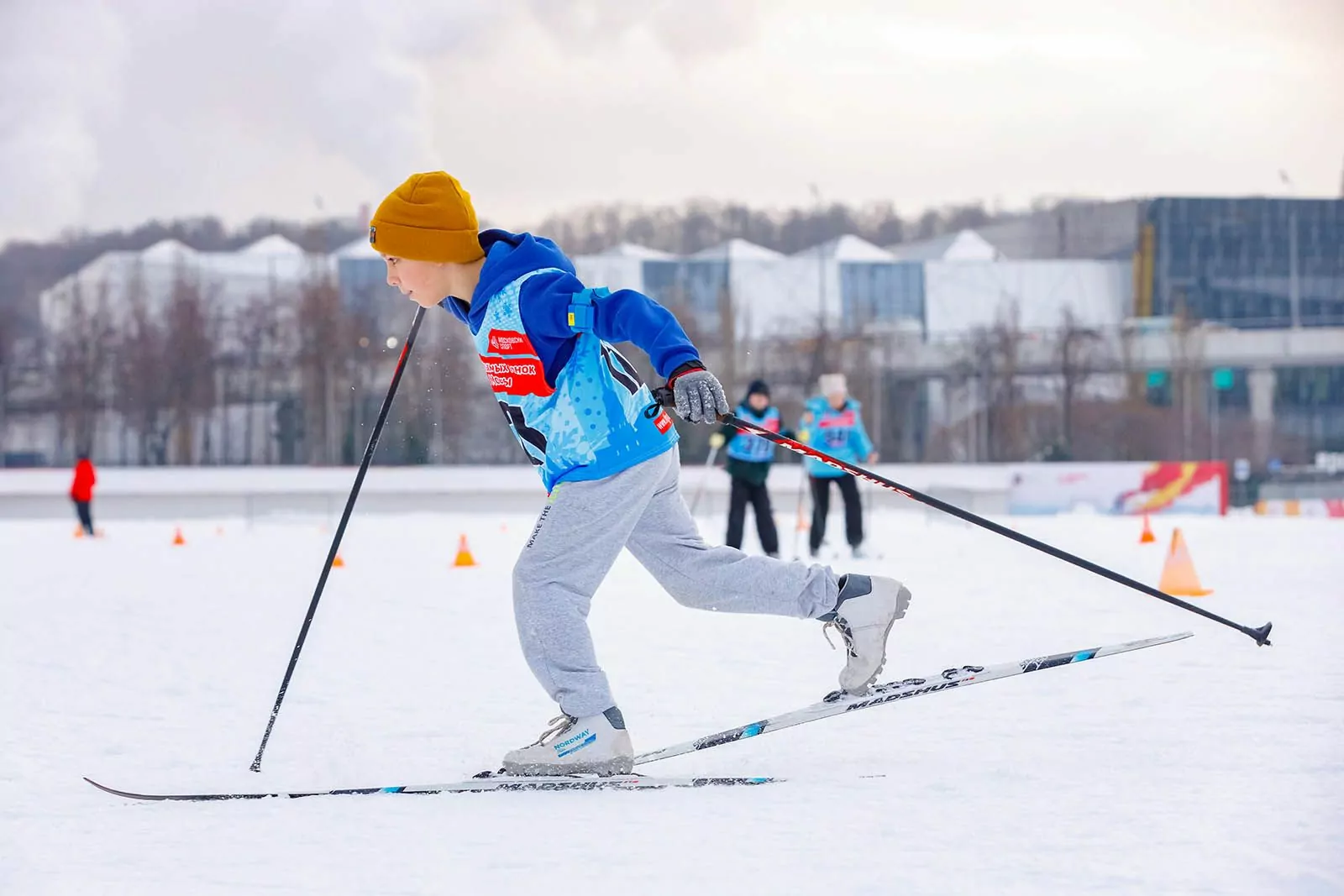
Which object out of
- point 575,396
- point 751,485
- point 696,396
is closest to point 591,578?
point 575,396

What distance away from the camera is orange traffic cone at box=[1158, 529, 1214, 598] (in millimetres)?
7633

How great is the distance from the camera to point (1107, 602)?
24.5ft

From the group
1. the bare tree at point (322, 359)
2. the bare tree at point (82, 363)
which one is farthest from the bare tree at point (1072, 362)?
the bare tree at point (82, 363)

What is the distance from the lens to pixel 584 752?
3.19 meters

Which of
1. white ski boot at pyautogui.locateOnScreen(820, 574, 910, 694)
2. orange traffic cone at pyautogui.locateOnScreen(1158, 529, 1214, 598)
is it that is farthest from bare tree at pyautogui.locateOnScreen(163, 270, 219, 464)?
white ski boot at pyautogui.locateOnScreen(820, 574, 910, 694)

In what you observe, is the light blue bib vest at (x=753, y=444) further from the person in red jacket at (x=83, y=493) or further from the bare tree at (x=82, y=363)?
the bare tree at (x=82, y=363)

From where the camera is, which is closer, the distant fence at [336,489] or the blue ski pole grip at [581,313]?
the blue ski pole grip at [581,313]

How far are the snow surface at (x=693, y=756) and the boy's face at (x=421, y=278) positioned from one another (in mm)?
1174

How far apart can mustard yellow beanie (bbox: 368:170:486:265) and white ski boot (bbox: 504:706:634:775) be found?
1141mm

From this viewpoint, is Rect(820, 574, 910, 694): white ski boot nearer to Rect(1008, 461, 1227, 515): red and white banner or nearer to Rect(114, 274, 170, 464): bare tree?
Rect(1008, 461, 1227, 515): red and white banner

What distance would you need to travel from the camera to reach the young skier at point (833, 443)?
35.9ft

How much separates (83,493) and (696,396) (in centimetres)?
1590

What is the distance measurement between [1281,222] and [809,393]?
23.2m

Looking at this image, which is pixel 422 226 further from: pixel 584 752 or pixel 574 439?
pixel 584 752
